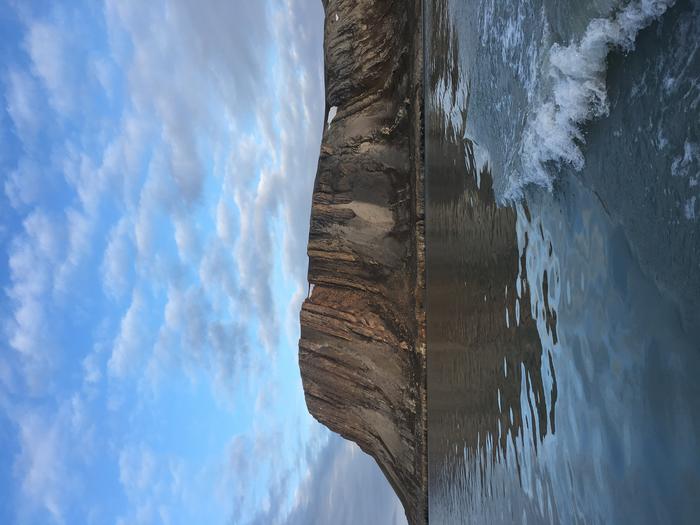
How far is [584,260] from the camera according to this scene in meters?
2.76

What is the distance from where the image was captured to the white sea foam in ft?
7.41

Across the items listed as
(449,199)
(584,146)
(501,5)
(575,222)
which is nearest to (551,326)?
(575,222)

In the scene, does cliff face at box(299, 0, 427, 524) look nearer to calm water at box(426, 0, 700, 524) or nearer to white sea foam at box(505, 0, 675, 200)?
calm water at box(426, 0, 700, 524)

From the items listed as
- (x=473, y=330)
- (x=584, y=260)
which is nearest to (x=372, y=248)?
(x=473, y=330)

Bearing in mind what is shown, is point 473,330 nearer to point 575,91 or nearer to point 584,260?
point 584,260

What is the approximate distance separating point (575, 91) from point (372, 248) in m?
6.73

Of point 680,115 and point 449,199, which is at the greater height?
point 449,199

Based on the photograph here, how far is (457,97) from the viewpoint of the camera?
19.4 feet

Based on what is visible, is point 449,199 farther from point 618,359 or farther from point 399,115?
point 618,359

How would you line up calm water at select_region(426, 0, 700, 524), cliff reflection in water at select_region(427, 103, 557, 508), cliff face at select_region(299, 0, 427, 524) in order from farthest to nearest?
1. cliff face at select_region(299, 0, 427, 524)
2. cliff reflection in water at select_region(427, 103, 557, 508)
3. calm water at select_region(426, 0, 700, 524)

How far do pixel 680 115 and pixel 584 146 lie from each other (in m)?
0.78

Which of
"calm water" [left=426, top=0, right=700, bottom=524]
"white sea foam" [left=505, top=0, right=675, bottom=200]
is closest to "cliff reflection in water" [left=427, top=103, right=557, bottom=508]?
"calm water" [left=426, top=0, right=700, bottom=524]

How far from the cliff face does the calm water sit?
3142 mm

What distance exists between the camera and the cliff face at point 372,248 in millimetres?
8531
